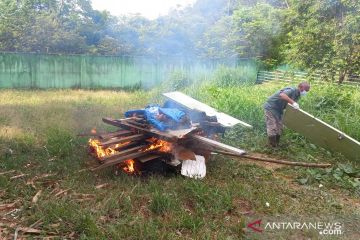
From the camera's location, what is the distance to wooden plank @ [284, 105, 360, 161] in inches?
235

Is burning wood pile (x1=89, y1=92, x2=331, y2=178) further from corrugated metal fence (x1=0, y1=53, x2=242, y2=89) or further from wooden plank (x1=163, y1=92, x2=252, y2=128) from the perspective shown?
Result: corrugated metal fence (x1=0, y1=53, x2=242, y2=89)

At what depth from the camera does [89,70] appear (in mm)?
16656

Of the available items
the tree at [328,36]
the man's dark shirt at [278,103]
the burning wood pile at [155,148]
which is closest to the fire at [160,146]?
the burning wood pile at [155,148]

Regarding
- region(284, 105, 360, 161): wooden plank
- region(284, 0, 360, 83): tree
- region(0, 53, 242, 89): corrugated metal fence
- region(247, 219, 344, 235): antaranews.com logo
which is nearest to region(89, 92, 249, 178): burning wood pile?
region(247, 219, 344, 235): antaranews.com logo

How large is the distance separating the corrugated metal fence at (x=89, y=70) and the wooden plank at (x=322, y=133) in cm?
856

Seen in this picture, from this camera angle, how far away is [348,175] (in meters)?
5.77

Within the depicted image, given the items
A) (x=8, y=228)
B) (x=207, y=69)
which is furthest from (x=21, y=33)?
(x=8, y=228)

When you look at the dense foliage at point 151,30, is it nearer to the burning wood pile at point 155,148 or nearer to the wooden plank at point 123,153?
the burning wood pile at point 155,148

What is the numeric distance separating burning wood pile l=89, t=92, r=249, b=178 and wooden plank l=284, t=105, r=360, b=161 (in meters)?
2.01

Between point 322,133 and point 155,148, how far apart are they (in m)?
3.19

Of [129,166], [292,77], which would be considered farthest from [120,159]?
[292,77]

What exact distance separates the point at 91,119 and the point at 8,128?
2.02 m

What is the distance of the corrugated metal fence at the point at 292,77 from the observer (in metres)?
12.0

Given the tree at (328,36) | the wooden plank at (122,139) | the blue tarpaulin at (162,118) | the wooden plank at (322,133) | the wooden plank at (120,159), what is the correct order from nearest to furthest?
the wooden plank at (120,159) < the wooden plank at (122,139) < the blue tarpaulin at (162,118) < the wooden plank at (322,133) < the tree at (328,36)
